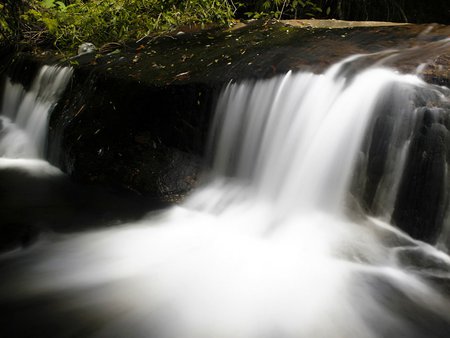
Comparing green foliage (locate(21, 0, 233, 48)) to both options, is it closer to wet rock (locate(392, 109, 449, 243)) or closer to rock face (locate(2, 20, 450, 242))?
rock face (locate(2, 20, 450, 242))

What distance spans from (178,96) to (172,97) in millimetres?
69

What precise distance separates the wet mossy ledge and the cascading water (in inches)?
9.2

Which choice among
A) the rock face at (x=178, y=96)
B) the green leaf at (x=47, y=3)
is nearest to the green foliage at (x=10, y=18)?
the green leaf at (x=47, y=3)

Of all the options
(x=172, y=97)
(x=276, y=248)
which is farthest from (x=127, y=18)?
(x=276, y=248)

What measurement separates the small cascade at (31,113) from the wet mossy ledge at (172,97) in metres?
0.45

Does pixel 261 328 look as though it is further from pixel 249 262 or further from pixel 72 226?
pixel 72 226

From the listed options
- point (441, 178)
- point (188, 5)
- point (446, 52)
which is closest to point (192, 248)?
point (441, 178)

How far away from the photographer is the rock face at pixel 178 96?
11.6ft

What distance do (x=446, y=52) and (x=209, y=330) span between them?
2.89 meters

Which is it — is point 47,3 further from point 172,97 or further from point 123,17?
point 172,97

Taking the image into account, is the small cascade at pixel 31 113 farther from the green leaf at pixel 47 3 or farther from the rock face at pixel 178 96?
the green leaf at pixel 47 3

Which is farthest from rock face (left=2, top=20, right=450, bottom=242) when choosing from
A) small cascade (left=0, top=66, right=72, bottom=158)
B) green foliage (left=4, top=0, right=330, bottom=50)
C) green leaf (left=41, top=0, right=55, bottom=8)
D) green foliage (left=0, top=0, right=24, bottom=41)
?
green leaf (left=41, top=0, right=55, bottom=8)

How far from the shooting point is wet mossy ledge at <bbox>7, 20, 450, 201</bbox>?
3.75 m

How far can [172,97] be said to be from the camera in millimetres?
3965
